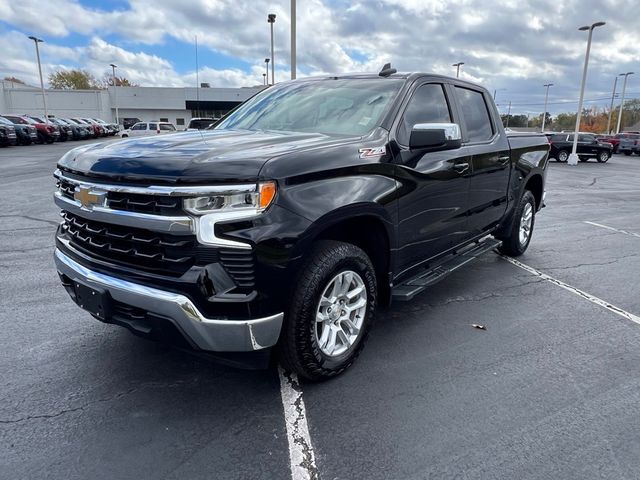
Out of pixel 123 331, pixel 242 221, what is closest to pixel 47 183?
pixel 123 331

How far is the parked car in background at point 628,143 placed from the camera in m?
37.2

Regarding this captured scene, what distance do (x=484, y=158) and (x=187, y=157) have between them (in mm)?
3069

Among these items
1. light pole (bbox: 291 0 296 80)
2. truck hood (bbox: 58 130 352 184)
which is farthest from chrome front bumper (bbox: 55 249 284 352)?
light pole (bbox: 291 0 296 80)

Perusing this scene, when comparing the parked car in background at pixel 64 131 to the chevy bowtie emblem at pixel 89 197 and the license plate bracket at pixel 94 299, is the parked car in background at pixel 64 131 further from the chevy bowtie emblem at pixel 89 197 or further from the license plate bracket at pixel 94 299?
the license plate bracket at pixel 94 299

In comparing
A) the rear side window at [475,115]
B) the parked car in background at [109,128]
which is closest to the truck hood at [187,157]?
the rear side window at [475,115]

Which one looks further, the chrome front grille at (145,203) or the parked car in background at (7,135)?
the parked car in background at (7,135)

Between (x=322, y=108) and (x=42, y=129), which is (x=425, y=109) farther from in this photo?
(x=42, y=129)

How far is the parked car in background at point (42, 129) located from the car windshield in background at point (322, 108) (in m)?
31.3

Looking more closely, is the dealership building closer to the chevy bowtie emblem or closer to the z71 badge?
the z71 badge

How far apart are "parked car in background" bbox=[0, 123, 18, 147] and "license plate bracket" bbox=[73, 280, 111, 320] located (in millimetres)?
27554

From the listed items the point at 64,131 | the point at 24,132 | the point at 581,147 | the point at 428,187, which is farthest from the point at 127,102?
the point at 428,187

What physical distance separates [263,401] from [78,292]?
4.22 feet

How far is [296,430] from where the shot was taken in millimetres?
2656

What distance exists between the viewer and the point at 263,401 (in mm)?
2934
